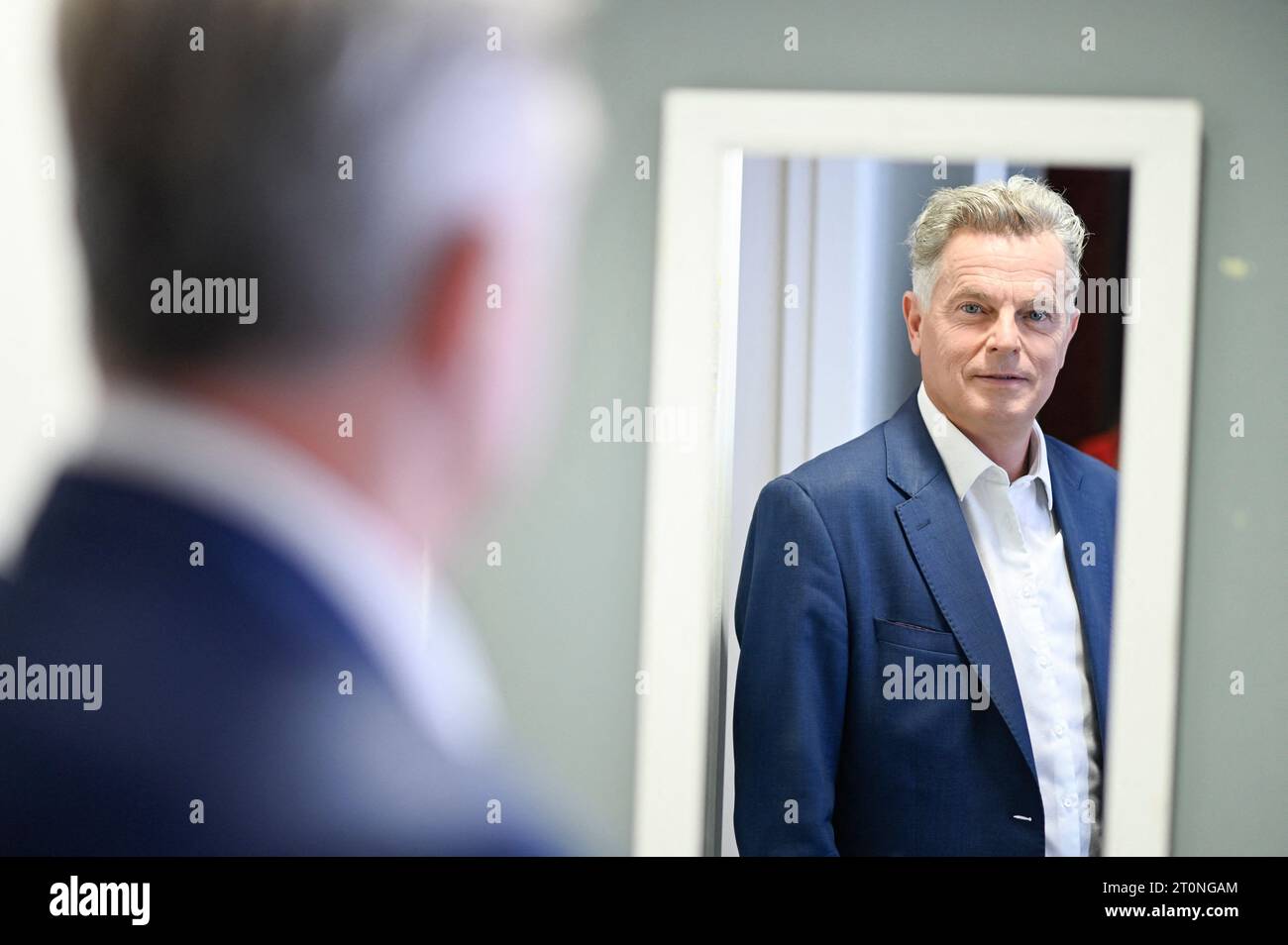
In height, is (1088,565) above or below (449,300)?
below

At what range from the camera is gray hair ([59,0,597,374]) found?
155 cm

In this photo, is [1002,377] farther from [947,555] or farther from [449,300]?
[449,300]

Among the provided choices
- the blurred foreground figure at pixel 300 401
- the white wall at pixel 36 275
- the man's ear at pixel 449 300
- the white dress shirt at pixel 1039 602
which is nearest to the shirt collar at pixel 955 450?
the white dress shirt at pixel 1039 602

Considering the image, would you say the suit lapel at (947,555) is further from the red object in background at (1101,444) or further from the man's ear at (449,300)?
the man's ear at (449,300)

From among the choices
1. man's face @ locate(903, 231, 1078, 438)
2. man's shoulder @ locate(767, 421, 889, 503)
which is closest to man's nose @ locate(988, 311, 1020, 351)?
man's face @ locate(903, 231, 1078, 438)

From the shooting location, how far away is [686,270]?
1547mm

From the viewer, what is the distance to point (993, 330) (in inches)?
59.7

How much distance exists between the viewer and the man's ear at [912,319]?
5.00 ft

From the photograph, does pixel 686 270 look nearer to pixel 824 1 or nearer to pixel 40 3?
pixel 824 1

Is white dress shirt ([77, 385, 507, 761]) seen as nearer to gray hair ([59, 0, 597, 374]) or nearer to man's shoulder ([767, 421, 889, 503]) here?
gray hair ([59, 0, 597, 374])

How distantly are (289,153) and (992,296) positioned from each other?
1.09 m

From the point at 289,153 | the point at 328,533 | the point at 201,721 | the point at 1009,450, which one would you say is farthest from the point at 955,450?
the point at 201,721

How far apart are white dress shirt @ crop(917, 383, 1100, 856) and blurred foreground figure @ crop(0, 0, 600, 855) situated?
0.68 metres
